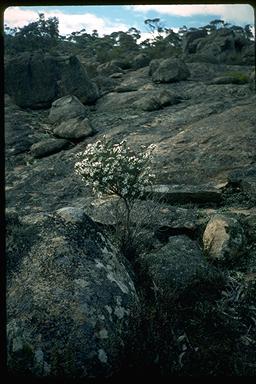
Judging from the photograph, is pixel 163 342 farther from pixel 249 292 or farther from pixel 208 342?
pixel 249 292

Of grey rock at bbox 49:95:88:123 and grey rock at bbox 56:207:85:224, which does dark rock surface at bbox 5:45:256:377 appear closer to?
grey rock at bbox 56:207:85:224

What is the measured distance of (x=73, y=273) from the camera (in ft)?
14.4

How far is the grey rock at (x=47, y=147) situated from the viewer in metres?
16.3

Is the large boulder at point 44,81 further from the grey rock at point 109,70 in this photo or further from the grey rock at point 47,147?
the grey rock at point 109,70

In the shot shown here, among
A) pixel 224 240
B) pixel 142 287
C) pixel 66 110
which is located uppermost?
pixel 142 287

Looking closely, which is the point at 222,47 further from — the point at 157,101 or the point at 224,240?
the point at 224,240

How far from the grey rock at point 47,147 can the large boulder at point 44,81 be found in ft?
18.6

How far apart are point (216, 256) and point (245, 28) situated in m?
71.1

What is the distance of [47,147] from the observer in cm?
1636

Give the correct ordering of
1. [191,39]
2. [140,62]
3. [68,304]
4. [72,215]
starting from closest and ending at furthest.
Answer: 1. [68,304]
2. [72,215]
3. [140,62]
4. [191,39]


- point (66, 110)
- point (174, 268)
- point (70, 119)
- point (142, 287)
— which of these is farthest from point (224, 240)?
point (66, 110)

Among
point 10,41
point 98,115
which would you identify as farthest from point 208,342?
point 10,41

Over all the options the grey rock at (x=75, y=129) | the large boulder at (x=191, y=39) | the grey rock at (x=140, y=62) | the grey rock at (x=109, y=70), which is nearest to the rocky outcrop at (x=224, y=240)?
the grey rock at (x=75, y=129)

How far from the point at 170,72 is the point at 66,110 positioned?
25.2 ft
